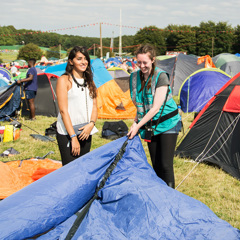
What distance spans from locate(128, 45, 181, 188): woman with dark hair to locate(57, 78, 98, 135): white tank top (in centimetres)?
41

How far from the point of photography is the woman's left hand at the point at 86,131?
7.66ft

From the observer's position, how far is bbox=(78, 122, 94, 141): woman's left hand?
233 centimetres

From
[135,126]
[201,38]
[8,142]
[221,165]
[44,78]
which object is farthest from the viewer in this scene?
[201,38]

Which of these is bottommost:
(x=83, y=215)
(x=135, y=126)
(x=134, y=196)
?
(x=83, y=215)

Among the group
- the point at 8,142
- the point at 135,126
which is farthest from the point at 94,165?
the point at 8,142

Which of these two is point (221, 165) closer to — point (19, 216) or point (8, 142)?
point (19, 216)

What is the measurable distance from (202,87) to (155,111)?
6219mm

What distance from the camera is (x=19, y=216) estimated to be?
1589 mm

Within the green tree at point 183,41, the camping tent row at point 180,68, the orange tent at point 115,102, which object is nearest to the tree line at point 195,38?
the green tree at point 183,41

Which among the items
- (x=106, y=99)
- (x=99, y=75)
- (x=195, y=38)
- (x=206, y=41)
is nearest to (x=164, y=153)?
(x=106, y=99)

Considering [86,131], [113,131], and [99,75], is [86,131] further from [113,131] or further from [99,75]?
[99,75]

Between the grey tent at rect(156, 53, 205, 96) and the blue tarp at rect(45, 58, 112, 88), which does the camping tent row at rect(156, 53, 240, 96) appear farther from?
the blue tarp at rect(45, 58, 112, 88)

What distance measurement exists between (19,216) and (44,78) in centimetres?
656

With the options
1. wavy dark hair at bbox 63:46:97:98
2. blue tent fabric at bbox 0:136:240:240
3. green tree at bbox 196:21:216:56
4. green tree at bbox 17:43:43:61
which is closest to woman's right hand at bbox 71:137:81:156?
blue tent fabric at bbox 0:136:240:240
